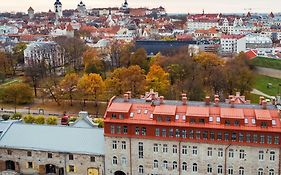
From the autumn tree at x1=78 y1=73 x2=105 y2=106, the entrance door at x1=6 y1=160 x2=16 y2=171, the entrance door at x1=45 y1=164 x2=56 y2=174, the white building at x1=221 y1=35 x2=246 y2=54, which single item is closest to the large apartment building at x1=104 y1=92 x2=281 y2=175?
the entrance door at x1=45 y1=164 x2=56 y2=174

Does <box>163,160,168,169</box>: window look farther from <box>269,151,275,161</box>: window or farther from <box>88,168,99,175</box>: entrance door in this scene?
<box>269,151,275,161</box>: window

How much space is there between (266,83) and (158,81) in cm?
2513

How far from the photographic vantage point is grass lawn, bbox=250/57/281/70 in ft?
290

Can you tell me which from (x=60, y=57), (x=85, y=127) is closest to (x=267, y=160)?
(x=85, y=127)

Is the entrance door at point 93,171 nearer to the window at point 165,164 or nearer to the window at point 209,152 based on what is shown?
the window at point 165,164

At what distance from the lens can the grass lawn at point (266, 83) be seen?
74481 mm

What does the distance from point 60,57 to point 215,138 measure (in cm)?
7137

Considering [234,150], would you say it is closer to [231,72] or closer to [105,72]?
[231,72]

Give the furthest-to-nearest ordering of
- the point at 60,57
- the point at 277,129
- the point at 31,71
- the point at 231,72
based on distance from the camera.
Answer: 1. the point at 60,57
2. the point at 31,71
3. the point at 231,72
4. the point at 277,129

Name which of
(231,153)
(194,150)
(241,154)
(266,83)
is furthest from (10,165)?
(266,83)

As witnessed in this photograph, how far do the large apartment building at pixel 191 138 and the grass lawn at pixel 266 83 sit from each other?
39006 mm

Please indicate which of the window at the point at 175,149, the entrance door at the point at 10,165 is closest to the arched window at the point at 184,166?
the window at the point at 175,149

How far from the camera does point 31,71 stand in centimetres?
7650

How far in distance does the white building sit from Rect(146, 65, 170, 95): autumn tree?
53.2 meters
